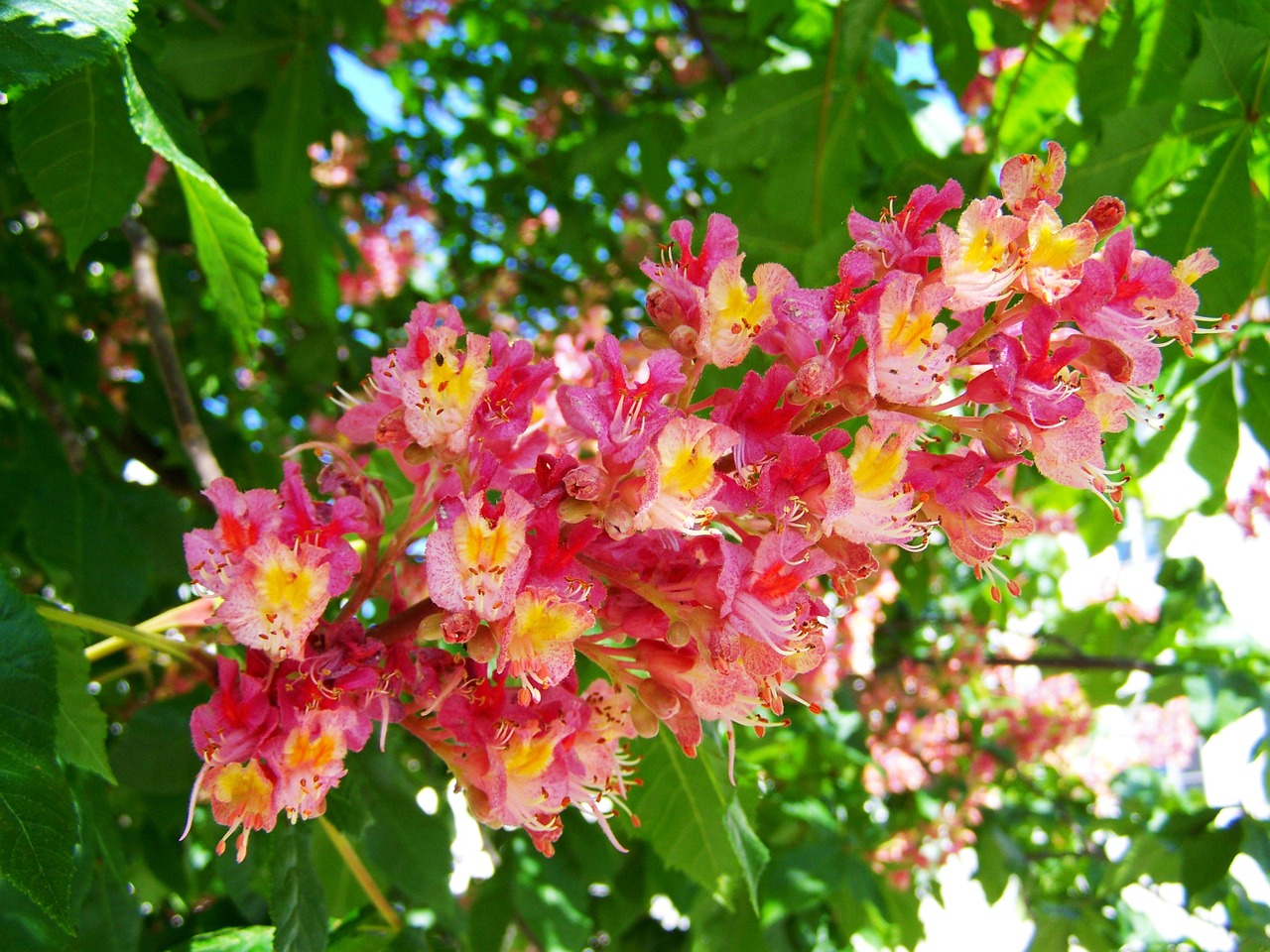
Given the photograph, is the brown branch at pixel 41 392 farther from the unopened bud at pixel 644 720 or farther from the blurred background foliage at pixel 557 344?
the unopened bud at pixel 644 720

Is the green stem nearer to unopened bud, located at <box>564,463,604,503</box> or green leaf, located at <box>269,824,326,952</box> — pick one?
unopened bud, located at <box>564,463,604,503</box>

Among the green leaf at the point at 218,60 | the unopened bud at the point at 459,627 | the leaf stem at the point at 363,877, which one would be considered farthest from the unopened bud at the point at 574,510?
the green leaf at the point at 218,60

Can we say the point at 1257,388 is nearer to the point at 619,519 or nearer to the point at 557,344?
the point at 619,519

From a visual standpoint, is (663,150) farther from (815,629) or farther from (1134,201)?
(815,629)

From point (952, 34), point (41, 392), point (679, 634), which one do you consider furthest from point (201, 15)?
point (679, 634)

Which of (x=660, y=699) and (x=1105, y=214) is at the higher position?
(x=1105, y=214)
